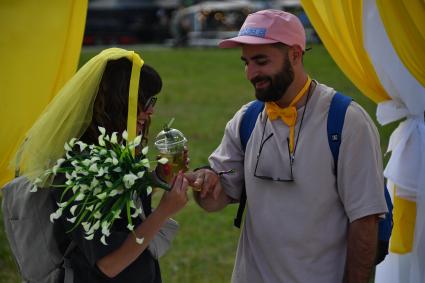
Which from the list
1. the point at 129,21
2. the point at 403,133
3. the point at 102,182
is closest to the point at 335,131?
the point at 102,182

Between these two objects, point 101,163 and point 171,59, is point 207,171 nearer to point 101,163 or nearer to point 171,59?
point 101,163

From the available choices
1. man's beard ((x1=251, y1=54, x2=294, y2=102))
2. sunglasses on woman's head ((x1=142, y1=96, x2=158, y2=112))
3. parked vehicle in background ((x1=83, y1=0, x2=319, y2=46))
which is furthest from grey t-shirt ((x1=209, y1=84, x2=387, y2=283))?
parked vehicle in background ((x1=83, y1=0, x2=319, y2=46))

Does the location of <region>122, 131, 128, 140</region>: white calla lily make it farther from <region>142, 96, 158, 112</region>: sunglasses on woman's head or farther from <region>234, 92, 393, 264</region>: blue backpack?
<region>234, 92, 393, 264</region>: blue backpack

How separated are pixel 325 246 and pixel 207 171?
2.10 ft

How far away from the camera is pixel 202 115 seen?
15617mm

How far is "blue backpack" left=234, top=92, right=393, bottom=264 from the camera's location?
3.54m

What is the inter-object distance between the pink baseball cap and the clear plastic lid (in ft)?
1.58

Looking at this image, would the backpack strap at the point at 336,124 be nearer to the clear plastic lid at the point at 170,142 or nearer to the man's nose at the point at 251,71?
the man's nose at the point at 251,71

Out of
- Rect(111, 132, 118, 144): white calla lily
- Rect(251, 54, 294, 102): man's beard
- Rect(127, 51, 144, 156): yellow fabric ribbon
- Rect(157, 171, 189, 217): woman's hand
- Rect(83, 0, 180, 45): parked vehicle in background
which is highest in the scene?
Rect(251, 54, 294, 102): man's beard

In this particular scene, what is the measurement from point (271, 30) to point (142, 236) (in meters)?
1.03

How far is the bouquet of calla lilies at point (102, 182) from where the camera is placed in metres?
3.17

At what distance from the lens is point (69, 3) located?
4582 millimetres

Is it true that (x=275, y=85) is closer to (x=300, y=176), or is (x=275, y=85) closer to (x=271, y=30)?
(x=271, y=30)

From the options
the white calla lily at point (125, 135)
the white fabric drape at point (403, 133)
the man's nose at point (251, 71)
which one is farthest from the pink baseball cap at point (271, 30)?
the white fabric drape at point (403, 133)
